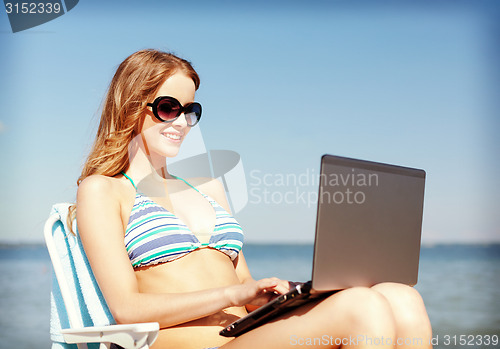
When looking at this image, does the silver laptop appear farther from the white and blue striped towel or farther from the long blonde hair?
the long blonde hair

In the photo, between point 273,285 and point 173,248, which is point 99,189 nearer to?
point 173,248

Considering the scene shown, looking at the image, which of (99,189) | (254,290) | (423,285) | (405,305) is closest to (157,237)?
(99,189)

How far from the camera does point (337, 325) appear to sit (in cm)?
142

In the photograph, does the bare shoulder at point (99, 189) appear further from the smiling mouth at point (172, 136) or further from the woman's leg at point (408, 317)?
the woman's leg at point (408, 317)

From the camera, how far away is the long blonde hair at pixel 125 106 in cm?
214

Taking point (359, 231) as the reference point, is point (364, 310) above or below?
below

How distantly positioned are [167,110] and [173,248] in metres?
0.57

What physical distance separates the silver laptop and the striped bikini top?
46 cm

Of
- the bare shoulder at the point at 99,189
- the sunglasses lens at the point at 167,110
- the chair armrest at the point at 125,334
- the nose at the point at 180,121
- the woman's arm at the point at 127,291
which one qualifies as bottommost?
the chair armrest at the point at 125,334

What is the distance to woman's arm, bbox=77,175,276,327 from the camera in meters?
1.70

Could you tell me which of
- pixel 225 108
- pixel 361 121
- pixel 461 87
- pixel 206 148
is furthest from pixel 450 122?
pixel 206 148

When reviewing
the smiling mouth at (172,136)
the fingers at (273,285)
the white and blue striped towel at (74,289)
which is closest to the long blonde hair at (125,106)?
the smiling mouth at (172,136)

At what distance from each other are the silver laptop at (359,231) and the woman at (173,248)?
0.06 m

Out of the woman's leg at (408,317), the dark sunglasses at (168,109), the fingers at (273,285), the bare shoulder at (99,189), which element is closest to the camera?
the woman's leg at (408,317)
